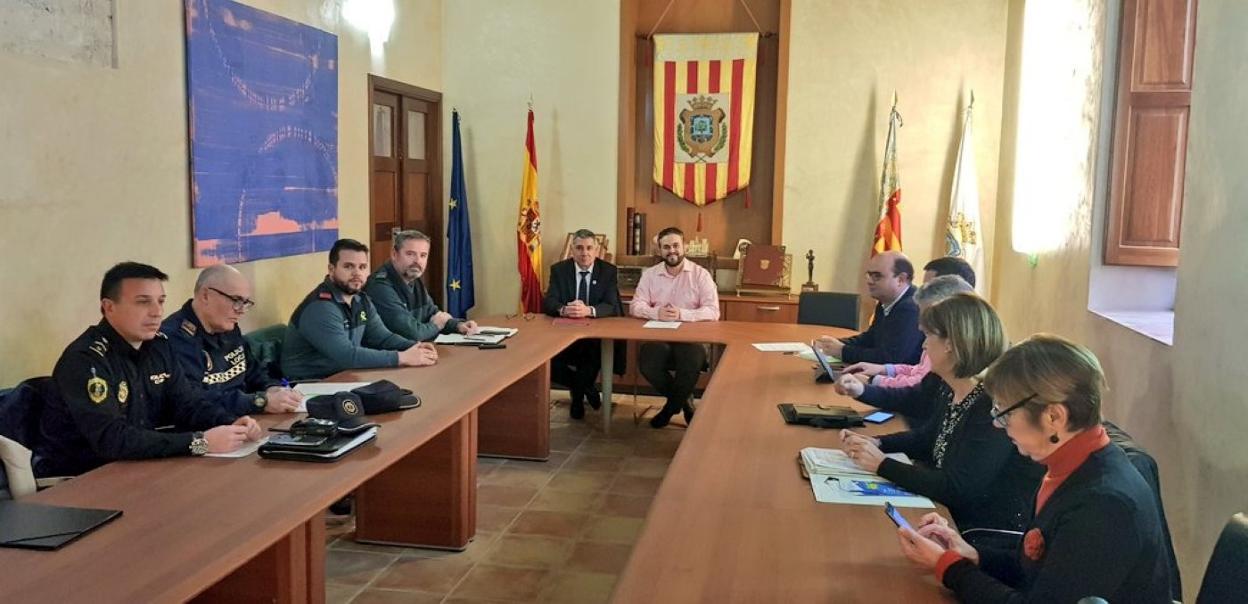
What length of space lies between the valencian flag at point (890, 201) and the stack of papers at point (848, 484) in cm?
384

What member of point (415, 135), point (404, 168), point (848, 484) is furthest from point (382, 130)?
point (848, 484)

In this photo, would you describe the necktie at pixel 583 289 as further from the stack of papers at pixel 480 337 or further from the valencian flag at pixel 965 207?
the valencian flag at pixel 965 207

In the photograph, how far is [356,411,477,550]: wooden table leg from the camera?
3676mm

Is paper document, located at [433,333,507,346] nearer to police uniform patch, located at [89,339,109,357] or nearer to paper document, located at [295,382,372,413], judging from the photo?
paper document, located at [295,382,372,413]

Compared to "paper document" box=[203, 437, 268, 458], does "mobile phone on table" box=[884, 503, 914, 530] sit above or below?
above

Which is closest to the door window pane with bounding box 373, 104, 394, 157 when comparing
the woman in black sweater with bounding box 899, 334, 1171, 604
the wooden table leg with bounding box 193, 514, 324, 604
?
the wooden table leg with bounding box 193, 514, 324, 604

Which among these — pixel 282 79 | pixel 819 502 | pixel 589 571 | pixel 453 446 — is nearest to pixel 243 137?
pixel 282 79

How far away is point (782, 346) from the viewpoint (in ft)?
15.5

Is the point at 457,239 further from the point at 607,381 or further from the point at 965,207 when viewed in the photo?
the point at 965,207

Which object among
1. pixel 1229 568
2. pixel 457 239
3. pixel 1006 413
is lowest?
pixel 1229 568

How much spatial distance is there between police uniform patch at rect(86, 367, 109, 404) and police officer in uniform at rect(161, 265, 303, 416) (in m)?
0.47

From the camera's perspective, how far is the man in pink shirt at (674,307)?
5793 mm

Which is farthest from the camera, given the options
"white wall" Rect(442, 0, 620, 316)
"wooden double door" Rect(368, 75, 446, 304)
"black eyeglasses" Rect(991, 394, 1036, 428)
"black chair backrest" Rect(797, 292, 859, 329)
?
"white wall" Rect(442, 0, 620, 316)

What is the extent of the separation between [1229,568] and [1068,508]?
27cm
